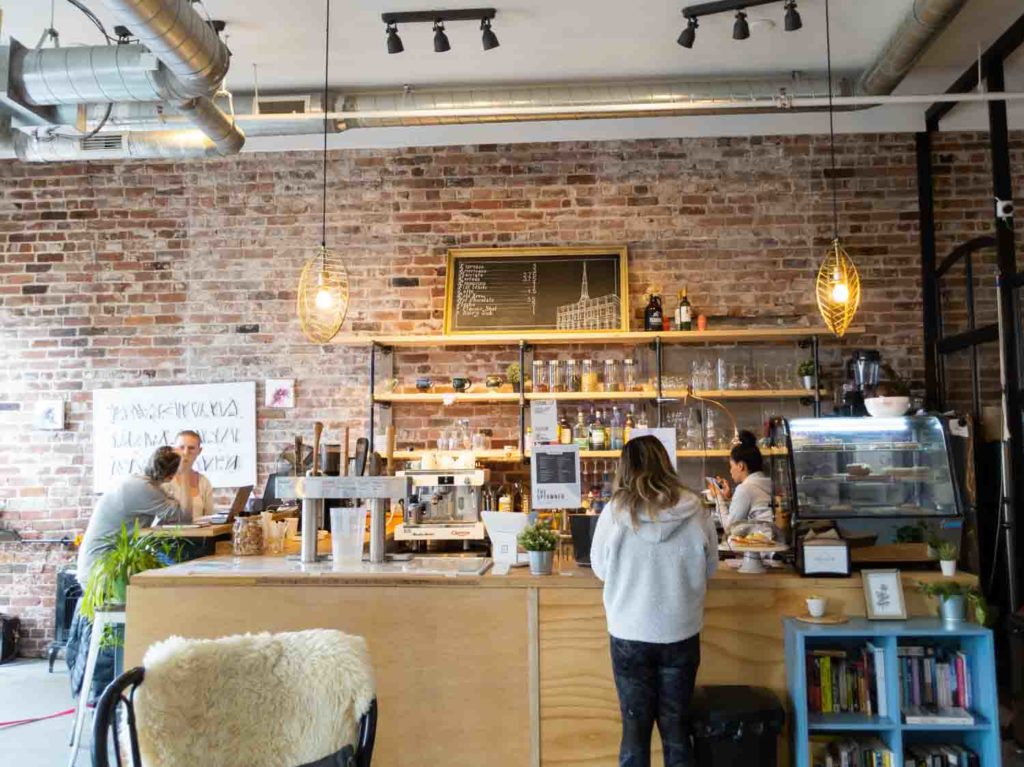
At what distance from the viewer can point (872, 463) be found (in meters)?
4.03

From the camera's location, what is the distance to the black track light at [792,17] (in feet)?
15.4

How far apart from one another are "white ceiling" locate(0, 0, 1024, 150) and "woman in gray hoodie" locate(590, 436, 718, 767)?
3.09 metres

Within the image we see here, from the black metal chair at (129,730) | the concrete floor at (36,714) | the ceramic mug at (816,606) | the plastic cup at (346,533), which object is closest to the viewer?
the black metal chair at (129,730)

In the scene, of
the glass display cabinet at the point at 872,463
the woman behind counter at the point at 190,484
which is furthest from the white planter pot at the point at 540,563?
the woman behind counter at the point at 190,484

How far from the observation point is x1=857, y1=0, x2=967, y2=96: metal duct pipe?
4273mm

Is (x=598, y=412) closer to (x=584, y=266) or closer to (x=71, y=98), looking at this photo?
(x=584, y=266)

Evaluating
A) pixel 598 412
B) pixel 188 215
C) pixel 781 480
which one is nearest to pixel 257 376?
pixel 188 215

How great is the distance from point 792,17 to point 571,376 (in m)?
2.68

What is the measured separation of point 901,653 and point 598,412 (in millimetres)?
3098

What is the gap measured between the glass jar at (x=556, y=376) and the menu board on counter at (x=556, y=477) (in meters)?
2.20

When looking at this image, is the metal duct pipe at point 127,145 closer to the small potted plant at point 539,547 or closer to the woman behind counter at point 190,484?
the woman behind counter at point 190,484

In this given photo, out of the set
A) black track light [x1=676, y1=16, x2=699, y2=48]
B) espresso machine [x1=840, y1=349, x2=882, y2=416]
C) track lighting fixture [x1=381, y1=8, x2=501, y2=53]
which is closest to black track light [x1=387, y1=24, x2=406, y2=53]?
track lighting fixture [x1=381, y1=8, x2=501, y2=53]

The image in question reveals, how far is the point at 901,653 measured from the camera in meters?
3.38

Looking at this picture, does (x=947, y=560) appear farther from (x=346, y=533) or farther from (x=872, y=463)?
(x=346, y=533)
